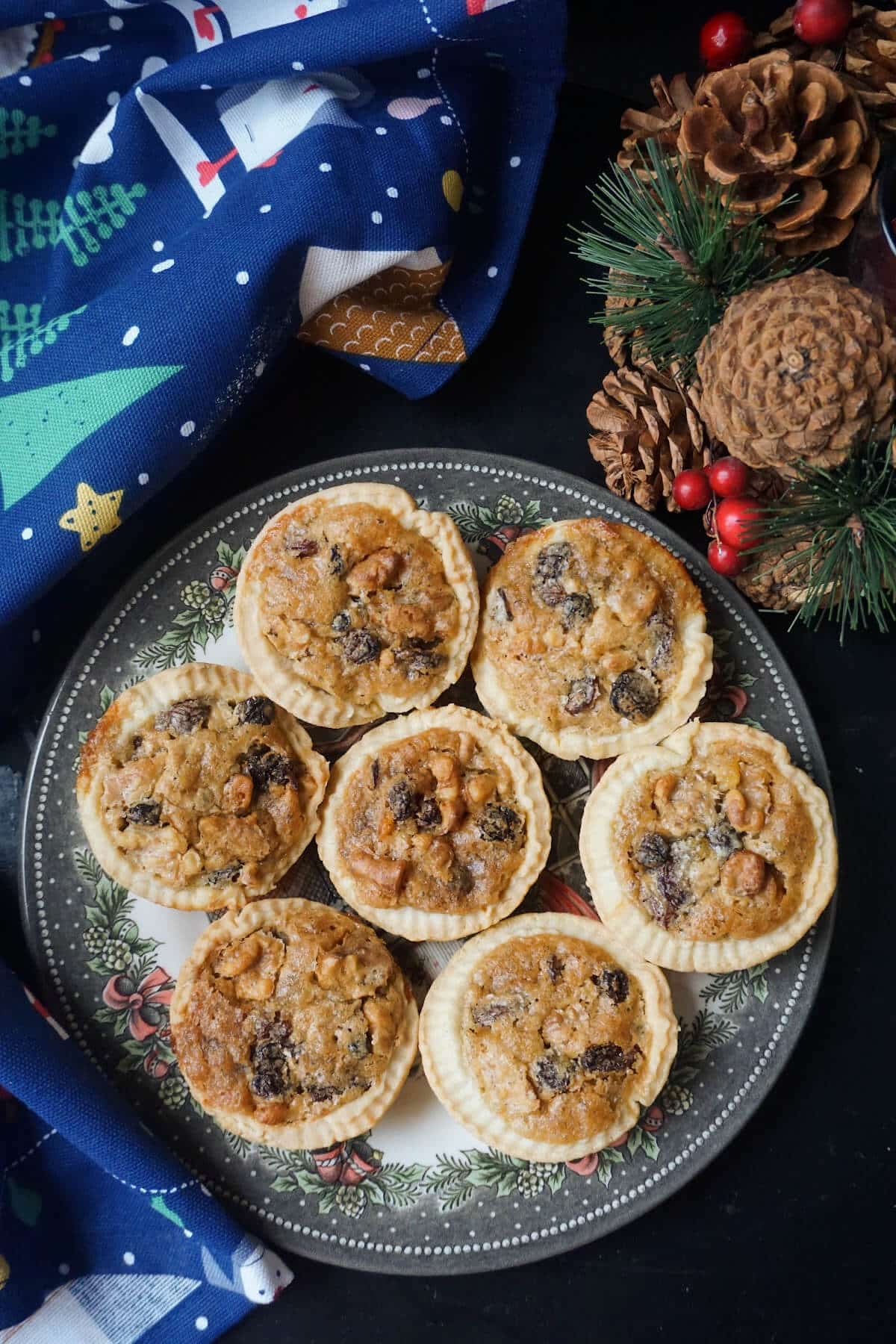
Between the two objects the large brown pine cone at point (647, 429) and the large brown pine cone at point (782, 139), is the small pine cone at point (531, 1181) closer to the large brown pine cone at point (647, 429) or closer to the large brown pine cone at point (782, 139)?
the large brown pine cone at point (647, 429)

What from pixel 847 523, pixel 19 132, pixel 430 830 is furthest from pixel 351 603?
pixel 19 132

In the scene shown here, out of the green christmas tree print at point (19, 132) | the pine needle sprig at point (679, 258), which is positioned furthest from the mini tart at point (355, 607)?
the green christmas tree print at point (19, 132)

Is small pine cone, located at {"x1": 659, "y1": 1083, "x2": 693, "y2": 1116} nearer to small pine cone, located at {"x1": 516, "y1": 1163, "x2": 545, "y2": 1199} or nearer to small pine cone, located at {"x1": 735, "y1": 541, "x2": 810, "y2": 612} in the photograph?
small pine cone, located at {"x1": 516, "y1": 1163, "x2": 545, "y2": 1199}

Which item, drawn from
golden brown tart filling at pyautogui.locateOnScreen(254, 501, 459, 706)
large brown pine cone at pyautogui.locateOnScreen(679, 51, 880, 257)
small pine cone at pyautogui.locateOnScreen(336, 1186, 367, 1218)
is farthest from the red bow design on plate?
large brown pine cone at pyautogui.locateOnScreen(679, 51, 880, 257)

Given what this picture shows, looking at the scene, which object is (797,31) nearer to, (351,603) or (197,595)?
(351,603)

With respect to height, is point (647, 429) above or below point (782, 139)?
below

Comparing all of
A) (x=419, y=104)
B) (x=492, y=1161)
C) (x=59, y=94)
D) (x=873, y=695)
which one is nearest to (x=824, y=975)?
(x=873, y=695)
